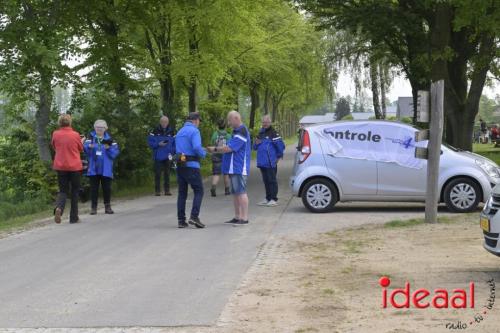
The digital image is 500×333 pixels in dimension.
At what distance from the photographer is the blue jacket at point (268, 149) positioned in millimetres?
14398

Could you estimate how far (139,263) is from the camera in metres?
8.47

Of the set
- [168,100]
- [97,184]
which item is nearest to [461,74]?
[168,100]

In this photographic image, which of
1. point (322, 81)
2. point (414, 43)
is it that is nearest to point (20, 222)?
point (414, 43)

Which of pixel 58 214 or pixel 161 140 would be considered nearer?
pixel 58 214

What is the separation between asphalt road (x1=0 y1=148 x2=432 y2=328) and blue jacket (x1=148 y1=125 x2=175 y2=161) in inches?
111

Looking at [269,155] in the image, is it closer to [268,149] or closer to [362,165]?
[268,149]

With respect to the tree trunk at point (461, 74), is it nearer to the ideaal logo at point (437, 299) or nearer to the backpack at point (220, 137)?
the backpack at point (220, 137)

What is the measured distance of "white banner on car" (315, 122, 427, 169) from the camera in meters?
13.0

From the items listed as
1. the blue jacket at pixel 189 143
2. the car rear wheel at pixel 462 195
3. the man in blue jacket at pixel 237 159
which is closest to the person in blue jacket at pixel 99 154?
the blue jacket at pixel 189 143

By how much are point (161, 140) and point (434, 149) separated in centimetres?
741

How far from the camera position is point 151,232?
36.4ft

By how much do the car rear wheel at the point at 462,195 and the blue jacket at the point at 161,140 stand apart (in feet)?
22.7

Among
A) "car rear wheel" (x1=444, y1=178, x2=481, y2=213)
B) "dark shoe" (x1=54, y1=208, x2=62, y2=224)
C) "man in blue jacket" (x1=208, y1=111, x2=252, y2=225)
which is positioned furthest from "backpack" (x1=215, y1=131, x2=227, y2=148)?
"car rear wheel" (x1=444, y1=178, x2=481, y2=213)

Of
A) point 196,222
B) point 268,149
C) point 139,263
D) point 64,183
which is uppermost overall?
point 268,149
